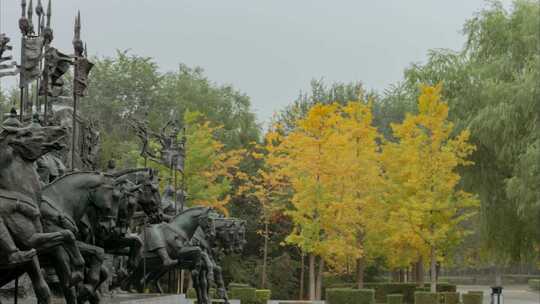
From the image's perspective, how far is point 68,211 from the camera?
1120cm

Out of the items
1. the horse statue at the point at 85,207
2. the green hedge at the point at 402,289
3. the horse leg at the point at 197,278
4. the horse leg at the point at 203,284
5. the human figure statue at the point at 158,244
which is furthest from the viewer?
the green hedge at the point at 402,289

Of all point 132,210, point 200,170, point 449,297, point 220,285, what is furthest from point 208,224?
point 200,170

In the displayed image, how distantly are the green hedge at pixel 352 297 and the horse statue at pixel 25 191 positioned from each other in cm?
2101

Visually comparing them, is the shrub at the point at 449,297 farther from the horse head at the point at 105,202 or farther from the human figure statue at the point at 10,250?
the human figure statue at the point at 10,250

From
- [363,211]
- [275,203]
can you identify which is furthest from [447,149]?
[275,203]

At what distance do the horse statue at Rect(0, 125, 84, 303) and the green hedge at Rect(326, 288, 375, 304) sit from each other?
21007 mm

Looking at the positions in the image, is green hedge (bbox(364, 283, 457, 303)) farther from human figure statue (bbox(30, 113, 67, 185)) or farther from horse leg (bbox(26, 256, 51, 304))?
horse leg (bbox(26, 256, 51, 304))

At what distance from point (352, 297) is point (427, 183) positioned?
5.15 m

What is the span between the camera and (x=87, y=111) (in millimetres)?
45156

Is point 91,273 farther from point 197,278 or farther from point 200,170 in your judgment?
point 200,170

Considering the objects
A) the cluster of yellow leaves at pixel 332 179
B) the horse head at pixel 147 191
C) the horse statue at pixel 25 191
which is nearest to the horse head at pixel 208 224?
the horse head at pixel 147 191

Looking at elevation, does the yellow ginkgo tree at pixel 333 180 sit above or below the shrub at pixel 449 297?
above

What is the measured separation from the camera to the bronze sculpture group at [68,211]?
9344mm

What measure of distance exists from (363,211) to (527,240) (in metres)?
6.13
